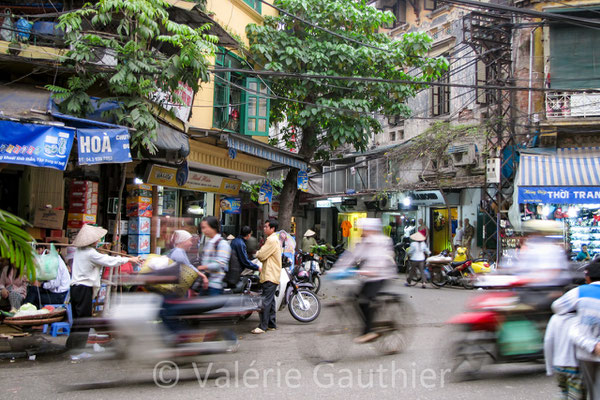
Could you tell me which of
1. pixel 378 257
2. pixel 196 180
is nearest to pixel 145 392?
pixel 378 257

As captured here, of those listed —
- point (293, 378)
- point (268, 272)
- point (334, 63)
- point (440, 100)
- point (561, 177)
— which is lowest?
point (293, 378)

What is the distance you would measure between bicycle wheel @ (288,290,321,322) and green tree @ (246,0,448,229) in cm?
497

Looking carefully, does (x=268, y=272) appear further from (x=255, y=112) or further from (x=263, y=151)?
(x=255, y=112)

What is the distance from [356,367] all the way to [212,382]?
1.69 metres

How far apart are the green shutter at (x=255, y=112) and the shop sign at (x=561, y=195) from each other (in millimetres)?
8049

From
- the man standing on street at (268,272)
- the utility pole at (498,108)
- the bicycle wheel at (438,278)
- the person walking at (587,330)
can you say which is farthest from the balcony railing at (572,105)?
the person walking at (587,330)

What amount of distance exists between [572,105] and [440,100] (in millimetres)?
6542

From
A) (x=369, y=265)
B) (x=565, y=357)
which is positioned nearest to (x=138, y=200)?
(x=369, y=265)

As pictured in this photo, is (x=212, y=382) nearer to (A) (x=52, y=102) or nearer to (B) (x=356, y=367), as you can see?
(B) (x=356, y=367)

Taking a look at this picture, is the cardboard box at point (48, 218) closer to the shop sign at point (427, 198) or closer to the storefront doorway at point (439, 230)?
the shop sign at point (427, 198)

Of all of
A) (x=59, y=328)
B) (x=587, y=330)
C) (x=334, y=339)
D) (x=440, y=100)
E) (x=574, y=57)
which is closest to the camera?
(x=587, y=330)

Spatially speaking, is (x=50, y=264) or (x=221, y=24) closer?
(x=50, y=264)

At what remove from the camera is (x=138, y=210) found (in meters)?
10.6

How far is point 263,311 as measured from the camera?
7996 mm
